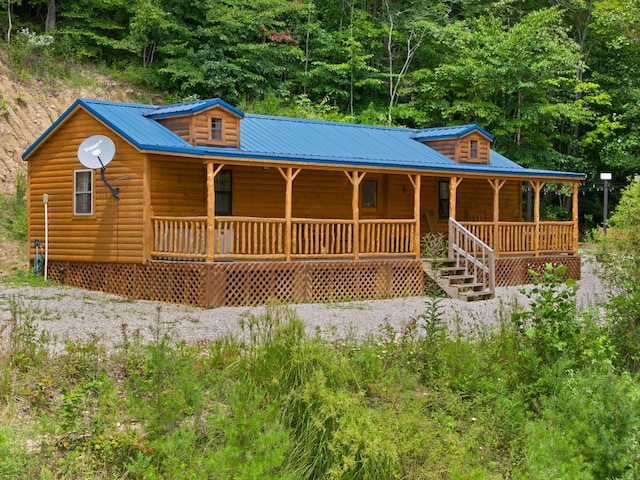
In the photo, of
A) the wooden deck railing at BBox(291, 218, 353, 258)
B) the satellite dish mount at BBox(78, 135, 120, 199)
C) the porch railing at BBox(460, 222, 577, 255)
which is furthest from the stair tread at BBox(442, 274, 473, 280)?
the satellite dish mount at BBox(78, 135, 120, 199)

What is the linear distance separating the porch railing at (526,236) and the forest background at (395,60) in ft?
37.0

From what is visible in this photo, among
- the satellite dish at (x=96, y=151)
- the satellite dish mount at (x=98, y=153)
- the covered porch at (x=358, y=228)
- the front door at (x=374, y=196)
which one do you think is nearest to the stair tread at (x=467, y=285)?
the covered porch at (x=358, y=228)

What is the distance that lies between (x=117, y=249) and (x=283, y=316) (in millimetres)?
10057

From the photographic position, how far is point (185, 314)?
52.4 feet

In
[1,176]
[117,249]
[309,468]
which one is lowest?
[309,468]

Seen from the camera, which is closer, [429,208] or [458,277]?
[458,277]

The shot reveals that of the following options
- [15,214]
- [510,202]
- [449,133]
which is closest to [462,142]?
[449,133]

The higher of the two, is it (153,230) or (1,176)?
(1,176)

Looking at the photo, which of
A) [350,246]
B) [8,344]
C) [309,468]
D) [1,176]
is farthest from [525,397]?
[1,176]

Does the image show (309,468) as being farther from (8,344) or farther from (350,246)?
(350,246)

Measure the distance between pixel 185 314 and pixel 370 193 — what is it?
9302 millimetres

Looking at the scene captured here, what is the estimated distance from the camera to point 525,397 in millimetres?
9148

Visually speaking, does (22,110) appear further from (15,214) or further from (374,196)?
(374,196)

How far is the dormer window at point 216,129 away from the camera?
19.9 metres
